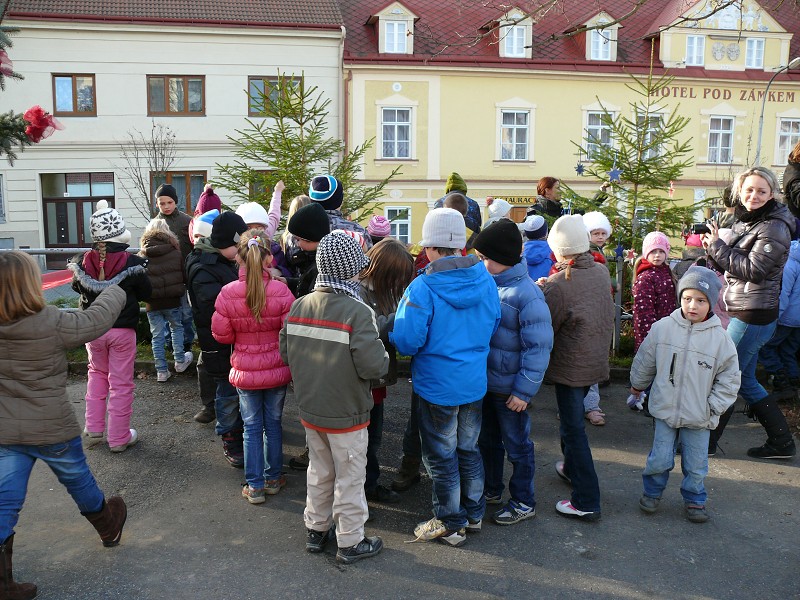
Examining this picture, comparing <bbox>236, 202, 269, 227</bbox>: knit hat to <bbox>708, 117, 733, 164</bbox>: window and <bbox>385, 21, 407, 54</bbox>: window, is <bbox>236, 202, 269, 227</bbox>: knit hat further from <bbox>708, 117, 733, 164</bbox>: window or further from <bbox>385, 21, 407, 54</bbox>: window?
<bbox>708, 117, 733, 164</bbox>: window

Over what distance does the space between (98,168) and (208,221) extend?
2197cm

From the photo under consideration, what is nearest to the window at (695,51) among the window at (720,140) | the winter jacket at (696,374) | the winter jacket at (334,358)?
the window at (720,140)

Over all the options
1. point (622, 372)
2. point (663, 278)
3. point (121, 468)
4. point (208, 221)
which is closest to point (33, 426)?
point (121, 468)

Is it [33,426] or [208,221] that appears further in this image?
[208,221]

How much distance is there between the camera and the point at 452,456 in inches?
169

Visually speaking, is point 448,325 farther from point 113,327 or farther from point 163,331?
point 163,331

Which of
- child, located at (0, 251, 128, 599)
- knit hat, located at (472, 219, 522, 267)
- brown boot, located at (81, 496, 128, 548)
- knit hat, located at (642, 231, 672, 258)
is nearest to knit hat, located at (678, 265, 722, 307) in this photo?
knit hat, located at (472, 219, 522, 267)

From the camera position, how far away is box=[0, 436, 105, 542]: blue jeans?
3717 mm

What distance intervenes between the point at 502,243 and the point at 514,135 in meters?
24.0

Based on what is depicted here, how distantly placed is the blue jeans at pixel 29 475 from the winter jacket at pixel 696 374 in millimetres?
3526

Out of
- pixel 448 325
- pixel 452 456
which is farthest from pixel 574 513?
pixel 448 325

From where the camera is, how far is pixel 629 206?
8.45 m

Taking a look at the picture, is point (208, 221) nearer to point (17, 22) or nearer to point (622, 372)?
point (622, 372)

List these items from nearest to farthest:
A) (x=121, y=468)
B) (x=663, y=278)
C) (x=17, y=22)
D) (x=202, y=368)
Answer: (x=121, y=468) → (x=202, y=368) → (x=663, y=278) → (x=17, y=22)
